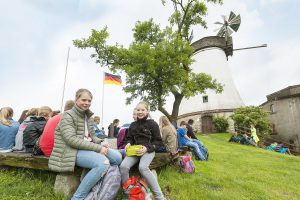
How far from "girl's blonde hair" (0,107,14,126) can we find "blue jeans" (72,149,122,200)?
2.63 meters

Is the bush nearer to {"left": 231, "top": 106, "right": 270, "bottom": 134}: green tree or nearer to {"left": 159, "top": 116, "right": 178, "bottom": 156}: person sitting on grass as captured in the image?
{"left": 231, "top": 106, "right": 270, "bottom": 134}: green tree

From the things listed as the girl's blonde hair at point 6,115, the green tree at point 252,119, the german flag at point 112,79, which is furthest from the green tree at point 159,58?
the girl's blonde hair at point 6,115

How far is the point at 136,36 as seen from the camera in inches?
693

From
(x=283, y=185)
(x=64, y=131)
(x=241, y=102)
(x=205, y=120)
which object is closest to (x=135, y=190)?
(x=64, y=131)

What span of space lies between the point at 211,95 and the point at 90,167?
87.1 feet

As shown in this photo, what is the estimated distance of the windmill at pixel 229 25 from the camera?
3262 centimetres

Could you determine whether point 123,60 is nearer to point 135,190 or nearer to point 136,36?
point 136,36

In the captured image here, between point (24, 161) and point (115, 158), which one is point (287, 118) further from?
point (24, 161)

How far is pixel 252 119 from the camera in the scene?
21.8 metres

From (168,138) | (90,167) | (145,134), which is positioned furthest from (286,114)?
(90,167)

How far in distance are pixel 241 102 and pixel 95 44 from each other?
2074 cm

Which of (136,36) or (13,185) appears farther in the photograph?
(136,36)

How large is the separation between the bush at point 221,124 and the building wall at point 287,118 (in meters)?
8.82

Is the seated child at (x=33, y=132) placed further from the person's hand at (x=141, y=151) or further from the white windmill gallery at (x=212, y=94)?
the white windmill gallery at (x=212, y=94)
